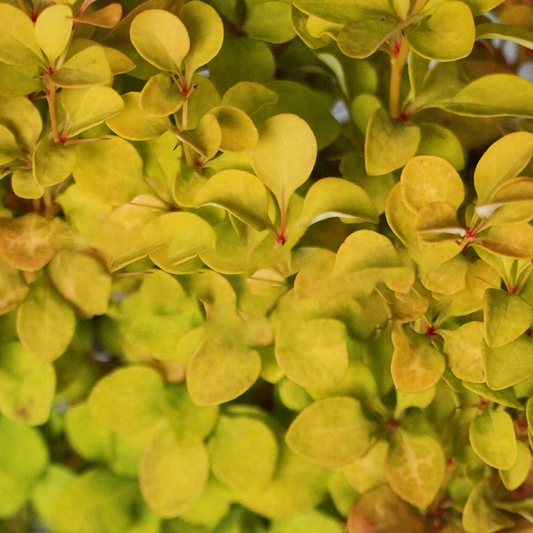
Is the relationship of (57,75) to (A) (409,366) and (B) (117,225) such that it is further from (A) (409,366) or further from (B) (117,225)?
(A) (409,366)

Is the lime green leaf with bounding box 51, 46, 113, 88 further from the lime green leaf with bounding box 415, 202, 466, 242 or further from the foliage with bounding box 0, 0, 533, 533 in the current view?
the lime green leaf with bounding box 415, 202, 466, 242

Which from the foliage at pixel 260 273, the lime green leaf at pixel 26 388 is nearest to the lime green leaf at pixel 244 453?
the foliage at pixel 260 273

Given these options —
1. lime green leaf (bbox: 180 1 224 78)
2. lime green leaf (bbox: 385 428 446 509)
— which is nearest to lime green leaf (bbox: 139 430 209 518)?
lime green leaf (bbox: 385 428 446 509)

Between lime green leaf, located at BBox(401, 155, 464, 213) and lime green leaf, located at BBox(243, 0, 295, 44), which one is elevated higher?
lime green leaf, located at BBox(243, 0, 295, 44)

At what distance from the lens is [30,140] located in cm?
34

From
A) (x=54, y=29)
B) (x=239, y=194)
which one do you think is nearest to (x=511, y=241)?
(x=239, y=194)

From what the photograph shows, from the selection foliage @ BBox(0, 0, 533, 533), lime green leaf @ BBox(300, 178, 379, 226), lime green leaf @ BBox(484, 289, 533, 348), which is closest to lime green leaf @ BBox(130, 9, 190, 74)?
foliage @ BBox(0, 0, 533, 533)

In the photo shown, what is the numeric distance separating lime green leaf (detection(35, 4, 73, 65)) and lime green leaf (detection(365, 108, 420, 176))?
0.16 m

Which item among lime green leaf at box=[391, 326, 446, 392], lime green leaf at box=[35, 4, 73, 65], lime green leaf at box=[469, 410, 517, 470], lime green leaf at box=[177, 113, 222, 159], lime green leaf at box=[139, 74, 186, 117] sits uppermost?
lime green leaf at box=[35, 4, 73, 65]

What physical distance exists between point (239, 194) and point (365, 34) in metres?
0.10

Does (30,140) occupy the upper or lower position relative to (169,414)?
upper

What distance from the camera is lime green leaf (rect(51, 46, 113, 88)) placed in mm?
304

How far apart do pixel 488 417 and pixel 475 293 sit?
7 centimetres

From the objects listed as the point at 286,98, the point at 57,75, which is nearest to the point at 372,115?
the point at 286,98
